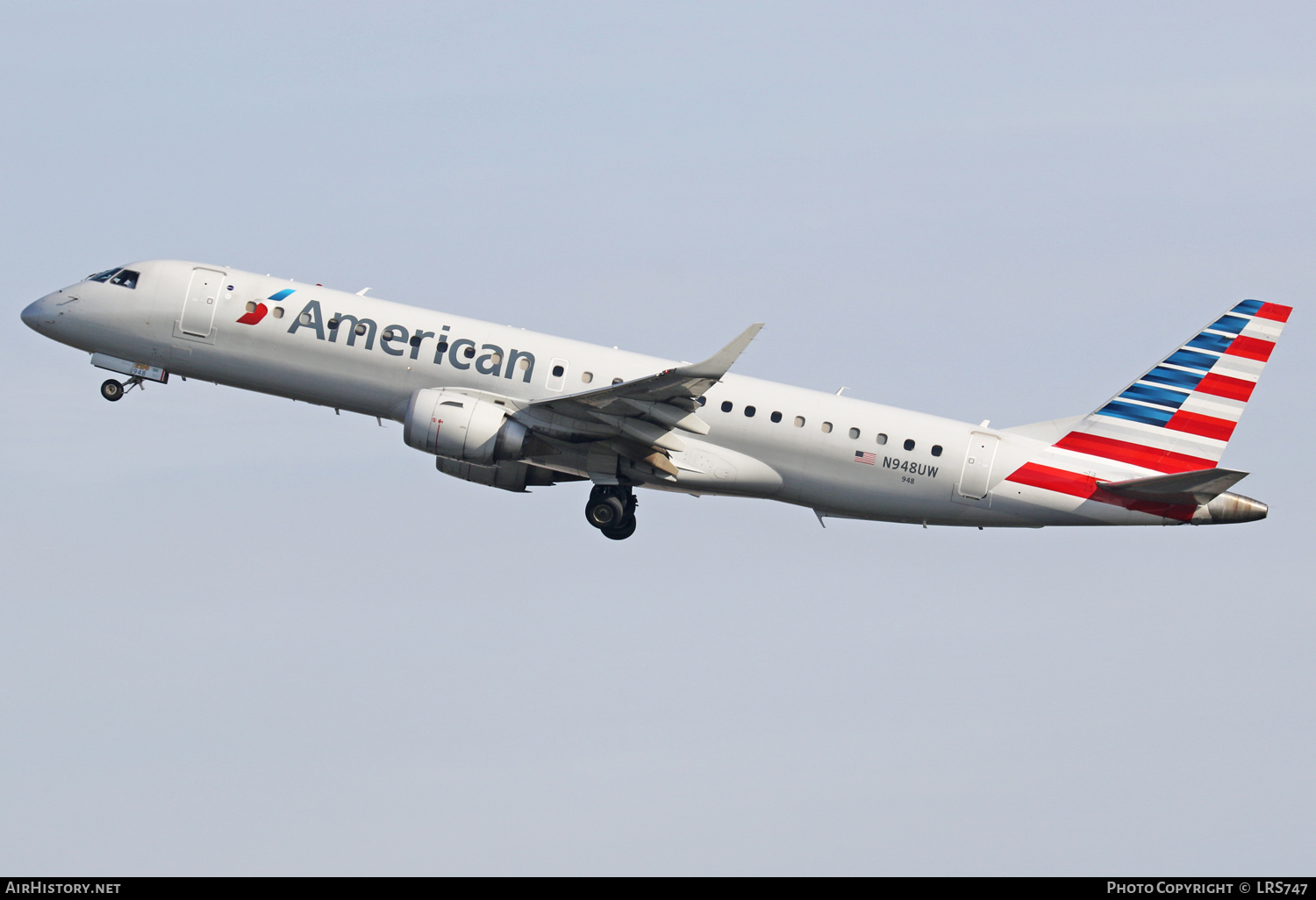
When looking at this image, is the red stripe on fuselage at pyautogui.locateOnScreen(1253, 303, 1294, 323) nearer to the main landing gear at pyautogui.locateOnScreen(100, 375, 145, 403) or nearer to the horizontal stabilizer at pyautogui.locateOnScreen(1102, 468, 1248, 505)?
the horizontal stabilizer at pyautogui.locateOnScreen(1102, 468, 1248, 505)

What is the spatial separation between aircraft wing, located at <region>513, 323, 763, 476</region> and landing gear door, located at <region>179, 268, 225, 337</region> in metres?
8.87

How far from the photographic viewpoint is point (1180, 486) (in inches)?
1378

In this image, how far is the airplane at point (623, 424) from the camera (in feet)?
117

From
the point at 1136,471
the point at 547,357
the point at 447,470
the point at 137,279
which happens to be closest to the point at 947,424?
the point at 1136,471

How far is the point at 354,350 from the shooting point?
118 ft

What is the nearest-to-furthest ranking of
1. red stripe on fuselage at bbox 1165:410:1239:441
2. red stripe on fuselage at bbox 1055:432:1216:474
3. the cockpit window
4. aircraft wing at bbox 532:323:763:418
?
aircraft wing at bbox 532:323:763:418 → red stripe on fuselage at bbox 1055:432:1216:474 → the cockpit window → red stripe on fuselage at bbox 1165:410:1239:441

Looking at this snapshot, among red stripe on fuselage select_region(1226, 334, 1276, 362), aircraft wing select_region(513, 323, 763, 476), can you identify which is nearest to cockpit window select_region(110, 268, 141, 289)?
aircraft wing select_region(513, 323, 763, 476)

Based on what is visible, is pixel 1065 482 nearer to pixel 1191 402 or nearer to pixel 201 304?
pixel 1191 402

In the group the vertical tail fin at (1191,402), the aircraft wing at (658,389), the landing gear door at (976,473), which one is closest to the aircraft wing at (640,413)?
the aircraft wing at (658,389)

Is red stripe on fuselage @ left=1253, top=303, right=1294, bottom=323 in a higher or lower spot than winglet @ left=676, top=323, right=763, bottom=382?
higher

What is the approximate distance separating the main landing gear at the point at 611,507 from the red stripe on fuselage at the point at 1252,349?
1643cm

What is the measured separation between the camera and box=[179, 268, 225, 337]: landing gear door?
36719mm

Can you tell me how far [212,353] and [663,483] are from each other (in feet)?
39.5

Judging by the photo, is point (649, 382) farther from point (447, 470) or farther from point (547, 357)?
point (447, 470)
